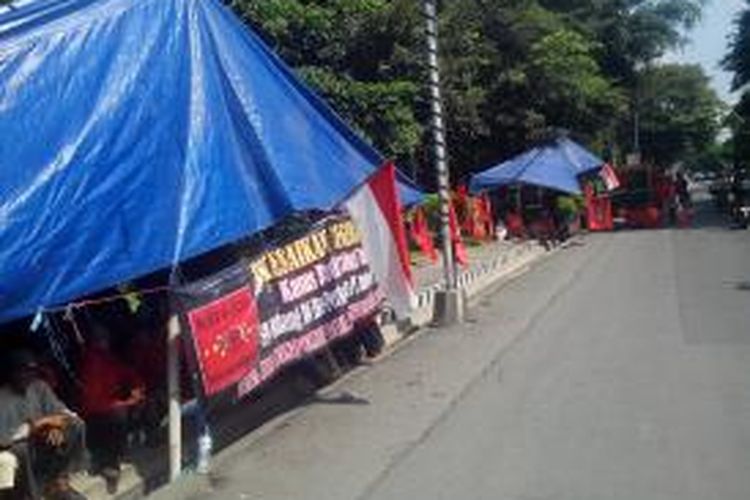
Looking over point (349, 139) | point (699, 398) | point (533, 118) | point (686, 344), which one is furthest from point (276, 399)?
point (533, 118)

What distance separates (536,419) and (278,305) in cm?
233

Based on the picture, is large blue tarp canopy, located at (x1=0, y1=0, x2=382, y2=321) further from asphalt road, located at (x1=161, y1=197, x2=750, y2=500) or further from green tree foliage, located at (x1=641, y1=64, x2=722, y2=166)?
green tree foliage, located at (x1=641, y1=64, x2=722, y2=166)

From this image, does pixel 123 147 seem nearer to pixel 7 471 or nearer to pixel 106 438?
pixel 106 438

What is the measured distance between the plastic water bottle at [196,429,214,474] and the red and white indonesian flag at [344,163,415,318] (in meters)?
4.16

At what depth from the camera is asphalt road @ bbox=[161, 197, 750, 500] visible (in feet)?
29.2

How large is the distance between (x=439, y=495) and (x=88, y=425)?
2.79 metres

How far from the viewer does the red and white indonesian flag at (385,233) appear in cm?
1384

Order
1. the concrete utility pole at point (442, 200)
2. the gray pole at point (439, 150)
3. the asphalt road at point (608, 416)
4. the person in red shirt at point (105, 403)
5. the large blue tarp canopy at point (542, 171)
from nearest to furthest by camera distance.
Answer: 1. the asphalt road at point (608, 416)
2. the person in red shirt at point (105, 403)
3. the concrete utility pole at point (442, 200)
4. the gray pole at point (439, 150)
5. the large blue tarp canopy at point (542, 171)

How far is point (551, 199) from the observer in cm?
4162

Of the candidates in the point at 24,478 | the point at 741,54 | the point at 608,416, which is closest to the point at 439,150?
the point at 608,416

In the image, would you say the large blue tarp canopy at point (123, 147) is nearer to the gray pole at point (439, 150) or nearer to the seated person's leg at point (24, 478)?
the seated person's leg at point (24, 478)

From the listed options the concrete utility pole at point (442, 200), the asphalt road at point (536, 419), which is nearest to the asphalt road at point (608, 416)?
the asphalt road at point (536, 419)

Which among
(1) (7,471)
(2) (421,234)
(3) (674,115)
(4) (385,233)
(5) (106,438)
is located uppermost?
(3) (674,115)

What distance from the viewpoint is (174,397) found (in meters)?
9.76
